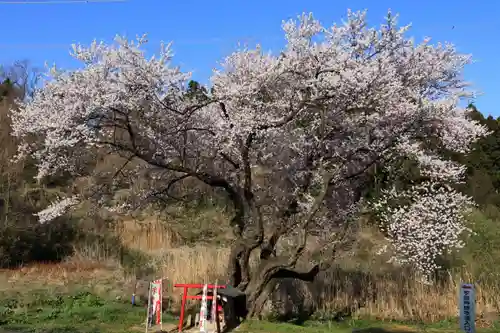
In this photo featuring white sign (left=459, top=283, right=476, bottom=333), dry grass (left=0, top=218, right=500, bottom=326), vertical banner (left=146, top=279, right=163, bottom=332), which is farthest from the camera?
dry grass (left=0, top=218, right=500, bottom=326)

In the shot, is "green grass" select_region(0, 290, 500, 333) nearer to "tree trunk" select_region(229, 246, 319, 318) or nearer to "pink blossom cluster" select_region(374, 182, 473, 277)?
"tree trunk" select_region(229, 246, 319, 318)

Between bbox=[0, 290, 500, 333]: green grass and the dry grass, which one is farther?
the dry grass

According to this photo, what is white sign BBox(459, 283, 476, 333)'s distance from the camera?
325 inches

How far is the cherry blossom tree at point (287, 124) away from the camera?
11.4 m

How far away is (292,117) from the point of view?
1180cm

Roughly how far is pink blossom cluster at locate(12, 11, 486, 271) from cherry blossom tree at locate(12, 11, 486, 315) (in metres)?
0.03

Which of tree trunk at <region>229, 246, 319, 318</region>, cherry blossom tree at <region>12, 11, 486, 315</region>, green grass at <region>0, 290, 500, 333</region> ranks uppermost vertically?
cherry blossom tree at <region>12, 11, 486, 315</region>

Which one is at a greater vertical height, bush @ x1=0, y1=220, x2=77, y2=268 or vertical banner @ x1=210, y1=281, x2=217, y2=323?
bush @ x1=0, y1=220, x2=77, y2=268

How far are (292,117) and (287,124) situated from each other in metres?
0.47

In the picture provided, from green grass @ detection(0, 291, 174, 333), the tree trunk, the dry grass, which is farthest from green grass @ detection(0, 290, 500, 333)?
the dry grass

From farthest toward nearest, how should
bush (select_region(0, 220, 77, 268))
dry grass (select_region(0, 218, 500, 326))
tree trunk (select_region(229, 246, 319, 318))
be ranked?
bush (select_region(0, 220, 77, 268)), dry grass (select_region(0, 218, 500, 326)), tree trunk (select_region(229, 246, 319, 318))

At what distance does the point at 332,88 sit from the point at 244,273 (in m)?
4.05

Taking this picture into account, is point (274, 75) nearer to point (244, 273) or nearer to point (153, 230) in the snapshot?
point (244, 273)

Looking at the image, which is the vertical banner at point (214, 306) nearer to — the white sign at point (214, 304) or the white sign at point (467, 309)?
the white sign at point (214, 304)
